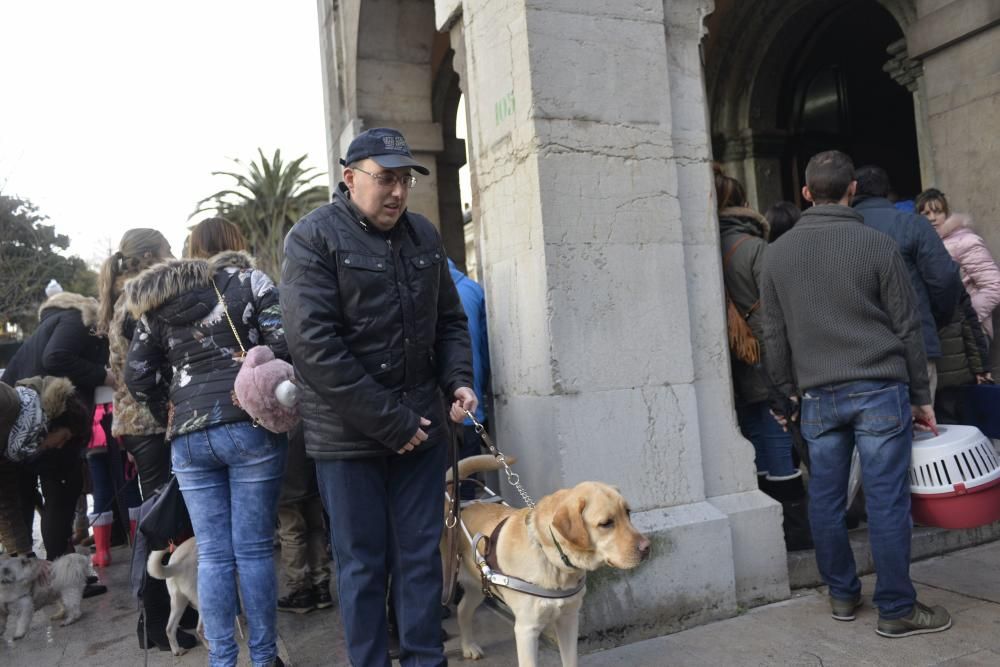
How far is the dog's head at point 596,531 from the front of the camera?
8.79 ft

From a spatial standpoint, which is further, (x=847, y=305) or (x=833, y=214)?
(x=833, y=214)

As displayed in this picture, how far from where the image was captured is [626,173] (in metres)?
3.80

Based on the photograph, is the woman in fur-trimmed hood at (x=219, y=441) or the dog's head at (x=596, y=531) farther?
the woman in fur-trimmed hood at (x=219, y=441)

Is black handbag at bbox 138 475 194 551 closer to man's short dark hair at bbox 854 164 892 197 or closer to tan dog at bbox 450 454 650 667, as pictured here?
tan dog at bbox 450 454 650 667

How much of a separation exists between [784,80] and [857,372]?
23.2 ft

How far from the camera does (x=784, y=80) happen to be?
31.0 ft

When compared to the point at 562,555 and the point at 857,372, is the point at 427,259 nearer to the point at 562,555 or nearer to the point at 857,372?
the point at 562,555

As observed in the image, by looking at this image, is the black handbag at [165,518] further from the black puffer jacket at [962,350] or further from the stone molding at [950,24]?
the stone molding at [950,24]

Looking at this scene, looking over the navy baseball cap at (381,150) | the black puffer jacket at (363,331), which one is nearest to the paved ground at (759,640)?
the black puffer jacket at (363,331)

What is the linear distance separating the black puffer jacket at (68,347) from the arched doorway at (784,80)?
23.3ft

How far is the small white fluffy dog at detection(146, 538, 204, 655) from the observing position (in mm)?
3709

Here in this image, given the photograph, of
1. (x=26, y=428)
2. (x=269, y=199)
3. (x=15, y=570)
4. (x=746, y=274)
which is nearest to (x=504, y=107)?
(x=746, y=274)

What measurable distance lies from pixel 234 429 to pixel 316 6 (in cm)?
681

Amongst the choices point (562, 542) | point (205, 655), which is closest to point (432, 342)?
point (562, 542)
